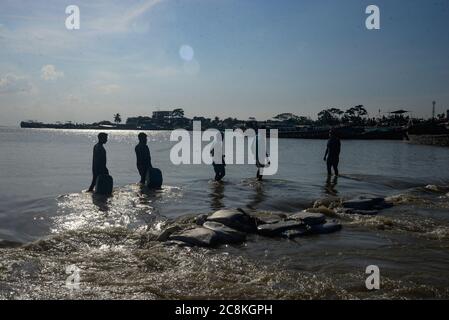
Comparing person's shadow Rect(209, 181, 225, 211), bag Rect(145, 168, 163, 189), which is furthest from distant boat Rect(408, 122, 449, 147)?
bag Rect(145, 168, 163, 189)

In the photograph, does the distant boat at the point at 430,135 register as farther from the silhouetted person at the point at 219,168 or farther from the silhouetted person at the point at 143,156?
the silhouetted person at the point at 143,156

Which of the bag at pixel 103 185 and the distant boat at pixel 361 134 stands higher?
the distant boat at pixel 361 134

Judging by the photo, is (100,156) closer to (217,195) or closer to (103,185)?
(103,185)

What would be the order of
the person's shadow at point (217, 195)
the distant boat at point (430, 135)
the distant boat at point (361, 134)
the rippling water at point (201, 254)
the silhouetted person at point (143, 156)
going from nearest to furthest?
the rippling water at point (201, 254)
the person's shadow at point (217, 195)
the silhouetted person at point (143, 156)
the distant boat at point (430, 135)
the distant boat at point (361, 134)

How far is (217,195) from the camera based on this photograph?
551 inches

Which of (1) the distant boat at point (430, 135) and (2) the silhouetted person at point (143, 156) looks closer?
(2) the silhouetted person at point (143, 156)

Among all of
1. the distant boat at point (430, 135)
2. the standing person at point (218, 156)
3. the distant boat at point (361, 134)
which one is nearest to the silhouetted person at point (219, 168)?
the standing person at point (218, 156)

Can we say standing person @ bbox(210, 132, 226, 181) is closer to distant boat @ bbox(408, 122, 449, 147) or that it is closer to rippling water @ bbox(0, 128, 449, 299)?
rippling water @ bbox(0, 128, 449, 299)

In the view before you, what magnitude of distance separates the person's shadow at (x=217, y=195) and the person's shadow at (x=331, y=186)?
12.8 feet

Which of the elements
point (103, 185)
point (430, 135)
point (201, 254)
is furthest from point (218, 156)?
point (430, 135)

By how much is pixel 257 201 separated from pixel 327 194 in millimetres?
2935

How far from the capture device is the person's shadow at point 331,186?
14695 mm

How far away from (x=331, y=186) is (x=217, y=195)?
17.0 feet

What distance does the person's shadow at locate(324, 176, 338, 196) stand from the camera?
14.7m
